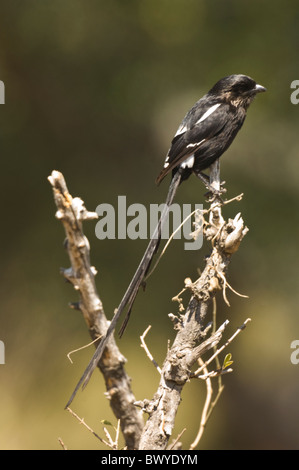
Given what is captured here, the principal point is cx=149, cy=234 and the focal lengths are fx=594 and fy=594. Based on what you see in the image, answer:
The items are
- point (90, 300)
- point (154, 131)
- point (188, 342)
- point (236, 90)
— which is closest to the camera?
point (188, 342)

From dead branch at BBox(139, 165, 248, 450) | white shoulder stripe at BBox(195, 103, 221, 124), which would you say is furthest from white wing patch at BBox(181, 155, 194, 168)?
dead branch at BBox(139, 165, 248, 450)

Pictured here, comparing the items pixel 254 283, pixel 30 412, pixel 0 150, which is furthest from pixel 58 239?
pixel 254 283

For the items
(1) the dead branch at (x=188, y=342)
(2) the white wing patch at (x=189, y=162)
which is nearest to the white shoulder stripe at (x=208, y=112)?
(2) the white wing patch at (x=189, y=162)

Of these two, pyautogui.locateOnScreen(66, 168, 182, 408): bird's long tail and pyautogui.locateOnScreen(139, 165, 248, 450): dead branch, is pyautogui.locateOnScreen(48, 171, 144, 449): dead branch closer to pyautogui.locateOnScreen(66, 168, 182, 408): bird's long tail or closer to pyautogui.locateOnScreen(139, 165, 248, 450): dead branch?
pyautogui.locateOnScreen(66, 168, 182, 408): bird's long tail

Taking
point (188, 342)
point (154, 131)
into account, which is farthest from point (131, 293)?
point (154, 131)

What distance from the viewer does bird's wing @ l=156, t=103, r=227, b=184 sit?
197cm

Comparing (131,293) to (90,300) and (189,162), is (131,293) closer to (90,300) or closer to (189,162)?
(90,300)

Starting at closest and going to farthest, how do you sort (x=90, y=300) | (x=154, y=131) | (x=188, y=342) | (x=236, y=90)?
1. (x=188, y=342)
2. (x=90, y=300)
3. (x=236, y=90)
4. (x=154, y=131)

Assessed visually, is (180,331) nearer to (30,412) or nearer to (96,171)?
(30,412)

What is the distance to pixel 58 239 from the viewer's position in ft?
11.1

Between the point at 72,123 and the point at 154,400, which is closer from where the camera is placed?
the point at 154,400

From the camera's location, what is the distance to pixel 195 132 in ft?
6.53
